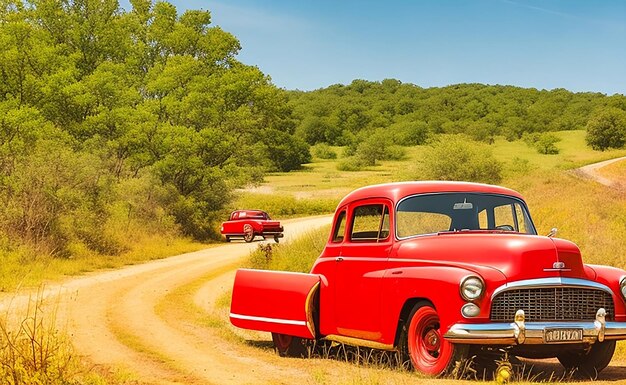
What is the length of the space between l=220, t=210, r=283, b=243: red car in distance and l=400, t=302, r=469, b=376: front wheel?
100 ft

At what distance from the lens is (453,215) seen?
9.66 m

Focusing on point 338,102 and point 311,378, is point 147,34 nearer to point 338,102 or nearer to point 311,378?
point 311,378

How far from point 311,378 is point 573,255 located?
3176mm

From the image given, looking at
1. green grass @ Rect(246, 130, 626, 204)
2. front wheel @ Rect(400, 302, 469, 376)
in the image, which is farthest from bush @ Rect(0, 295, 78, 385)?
green grass @ Rect(246, 130, 626, 204)

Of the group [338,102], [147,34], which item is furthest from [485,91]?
[147,34]

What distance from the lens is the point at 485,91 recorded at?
6393 inches

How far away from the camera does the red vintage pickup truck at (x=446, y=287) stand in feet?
26.7

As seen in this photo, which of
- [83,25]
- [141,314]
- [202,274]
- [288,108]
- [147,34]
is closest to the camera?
[141,314]

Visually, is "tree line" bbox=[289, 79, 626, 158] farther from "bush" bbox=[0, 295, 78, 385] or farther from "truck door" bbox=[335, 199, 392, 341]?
"bush" bbox=[0, 295, 78, 385]

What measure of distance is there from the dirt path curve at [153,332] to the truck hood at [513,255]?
227cm

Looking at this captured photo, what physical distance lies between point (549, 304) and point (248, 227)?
3215 cm

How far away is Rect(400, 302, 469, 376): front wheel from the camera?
27.5 feet

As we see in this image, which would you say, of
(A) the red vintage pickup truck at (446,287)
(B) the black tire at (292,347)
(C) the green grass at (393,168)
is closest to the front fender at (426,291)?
(A) the red vintage pickup truck at (446,287)

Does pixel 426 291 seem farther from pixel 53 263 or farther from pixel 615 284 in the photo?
pixel 53 263
